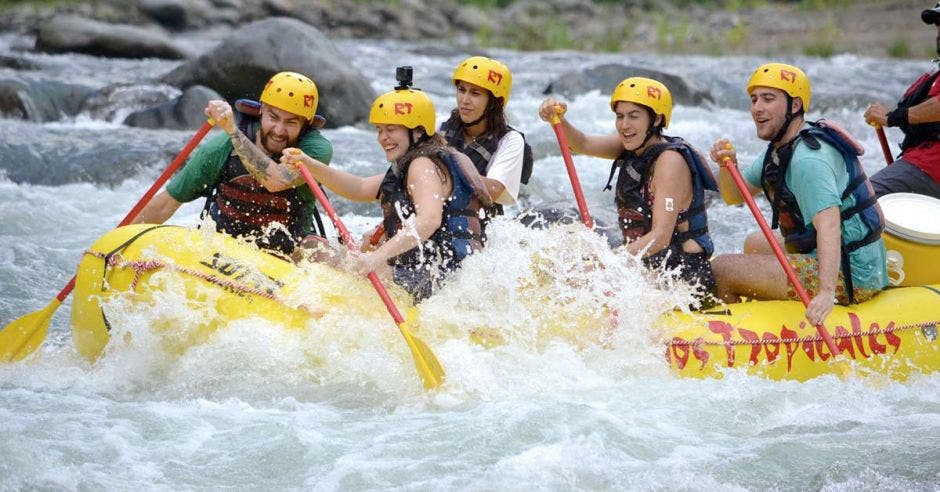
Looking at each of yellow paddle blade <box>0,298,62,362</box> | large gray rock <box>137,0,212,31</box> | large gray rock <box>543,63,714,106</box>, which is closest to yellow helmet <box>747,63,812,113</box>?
yellow paddle blade <box>0,298,62,362</box>

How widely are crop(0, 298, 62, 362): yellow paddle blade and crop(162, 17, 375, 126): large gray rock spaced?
7.30 meters

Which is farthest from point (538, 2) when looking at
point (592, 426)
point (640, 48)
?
point (592, 426)

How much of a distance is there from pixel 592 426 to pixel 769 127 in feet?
5.75

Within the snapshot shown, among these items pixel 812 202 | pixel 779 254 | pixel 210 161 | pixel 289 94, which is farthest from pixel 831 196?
pixel 210 161

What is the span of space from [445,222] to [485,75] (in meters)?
0.96

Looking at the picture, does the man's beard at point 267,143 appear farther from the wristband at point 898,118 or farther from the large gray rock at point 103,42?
the large gray rock at point 103,42

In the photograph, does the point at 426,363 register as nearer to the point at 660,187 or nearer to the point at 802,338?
the point at 660,187

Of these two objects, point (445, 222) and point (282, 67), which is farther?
point (282, 67)

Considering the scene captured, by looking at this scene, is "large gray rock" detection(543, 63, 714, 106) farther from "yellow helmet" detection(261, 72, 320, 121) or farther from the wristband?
"yellow helmet" detection(261, 72, 320, 121)

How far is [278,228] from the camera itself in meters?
6.46

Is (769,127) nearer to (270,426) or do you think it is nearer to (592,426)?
(592,426)

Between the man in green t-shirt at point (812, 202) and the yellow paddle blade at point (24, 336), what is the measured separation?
3.47 m

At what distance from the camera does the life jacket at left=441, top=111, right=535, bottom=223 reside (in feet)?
21.3

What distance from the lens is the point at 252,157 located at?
606 cm
